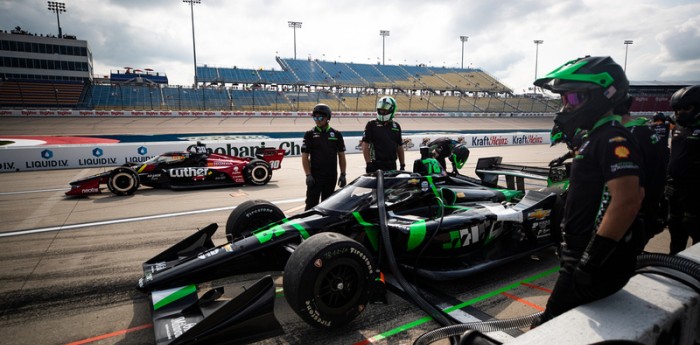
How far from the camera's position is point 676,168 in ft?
13.5

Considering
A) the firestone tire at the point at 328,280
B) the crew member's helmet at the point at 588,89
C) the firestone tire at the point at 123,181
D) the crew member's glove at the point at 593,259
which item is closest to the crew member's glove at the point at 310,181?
the firestone tire at the point at 328,280

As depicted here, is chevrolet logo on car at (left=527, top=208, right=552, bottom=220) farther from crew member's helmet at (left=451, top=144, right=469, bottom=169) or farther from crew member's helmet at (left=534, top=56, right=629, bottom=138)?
crew member's helmet at (left=534, top=56, right=629, bottom=138)

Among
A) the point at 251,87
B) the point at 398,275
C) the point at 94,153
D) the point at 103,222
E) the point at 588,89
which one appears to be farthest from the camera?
the point at 251,87

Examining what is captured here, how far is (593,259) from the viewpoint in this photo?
6.17 feet

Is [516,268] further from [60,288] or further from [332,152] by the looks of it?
[60,288]

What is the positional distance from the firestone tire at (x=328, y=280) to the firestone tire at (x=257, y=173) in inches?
Answer: 318

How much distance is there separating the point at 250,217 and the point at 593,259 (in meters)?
3.57

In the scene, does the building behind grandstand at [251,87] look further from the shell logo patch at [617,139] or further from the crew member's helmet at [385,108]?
the shell logo patch at [617,139]

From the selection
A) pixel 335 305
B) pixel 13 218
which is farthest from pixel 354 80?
pixel 335 305

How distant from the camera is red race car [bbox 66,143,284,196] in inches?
363

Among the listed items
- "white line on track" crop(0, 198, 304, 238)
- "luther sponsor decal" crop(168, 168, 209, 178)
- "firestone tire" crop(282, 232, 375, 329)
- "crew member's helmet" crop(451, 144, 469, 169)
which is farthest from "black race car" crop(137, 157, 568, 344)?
"luther sponsor decal" crop(168, 168, 209, 178)

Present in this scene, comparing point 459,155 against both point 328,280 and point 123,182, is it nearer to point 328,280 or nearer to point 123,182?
point 328,280

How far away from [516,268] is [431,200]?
1304mm

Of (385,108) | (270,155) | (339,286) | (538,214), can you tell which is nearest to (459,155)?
(385,108)
